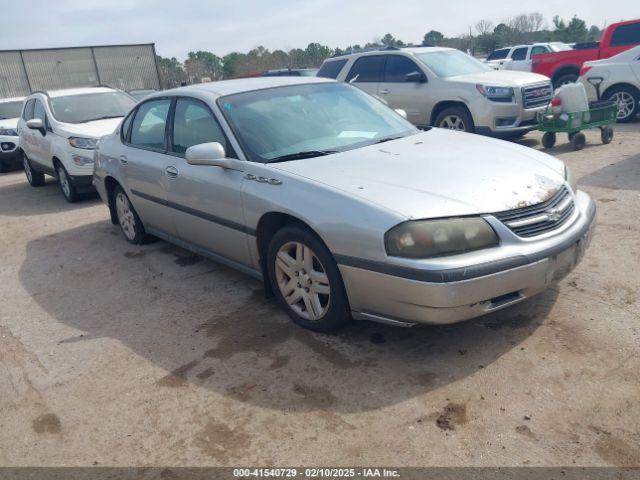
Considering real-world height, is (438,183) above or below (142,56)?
below

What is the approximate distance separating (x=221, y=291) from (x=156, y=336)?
0.79 m

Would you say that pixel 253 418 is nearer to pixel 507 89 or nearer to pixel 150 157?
pixel 150 157

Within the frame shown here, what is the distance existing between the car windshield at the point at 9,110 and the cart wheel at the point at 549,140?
40.3 feet

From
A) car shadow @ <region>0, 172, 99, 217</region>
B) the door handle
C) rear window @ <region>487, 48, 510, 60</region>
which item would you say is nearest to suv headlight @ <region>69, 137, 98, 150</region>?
car shadow @ <region>0, 172, 99, 217</region>

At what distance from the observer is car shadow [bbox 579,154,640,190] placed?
259 inches

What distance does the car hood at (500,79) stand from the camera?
905 cm

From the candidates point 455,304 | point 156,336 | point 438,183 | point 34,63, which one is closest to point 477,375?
point 455,304

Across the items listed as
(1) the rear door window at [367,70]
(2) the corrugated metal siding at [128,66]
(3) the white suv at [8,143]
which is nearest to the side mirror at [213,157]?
(1) the rear door window at [367,70]

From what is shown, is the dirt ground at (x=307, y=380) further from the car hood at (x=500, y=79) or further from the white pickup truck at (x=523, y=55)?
the white pickup truck at (x=523, y=55)

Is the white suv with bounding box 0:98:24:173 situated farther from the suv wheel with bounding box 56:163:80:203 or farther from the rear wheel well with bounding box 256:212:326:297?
the rear wheel well with bounding box 256:212:326:297

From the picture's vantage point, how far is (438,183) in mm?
3346

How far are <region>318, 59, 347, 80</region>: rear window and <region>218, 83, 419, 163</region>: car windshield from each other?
21.4ft

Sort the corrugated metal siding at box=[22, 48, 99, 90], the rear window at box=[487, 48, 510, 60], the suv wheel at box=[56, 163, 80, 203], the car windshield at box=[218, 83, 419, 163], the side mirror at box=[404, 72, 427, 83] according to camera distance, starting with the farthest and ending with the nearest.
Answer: the corrugated metal siding at box=[22, 48, 99, 90], the rear window at box=[487, 48, 510, 60], the side mirror at box=[404, 72, 427, 83], the suv wheel at box=[56, 163, 80, 203], the car windshield at box=[218, 83, 419, 163]

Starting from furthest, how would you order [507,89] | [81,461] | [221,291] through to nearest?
[507,89]
[221,291]
[81,461]
